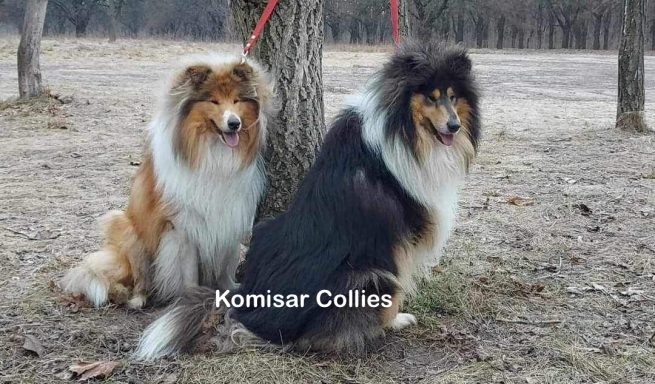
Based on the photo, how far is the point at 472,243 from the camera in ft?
17.5

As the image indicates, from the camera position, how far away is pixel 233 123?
3.70 meters

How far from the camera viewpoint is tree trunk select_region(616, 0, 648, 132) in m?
9.96

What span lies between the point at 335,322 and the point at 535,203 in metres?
3.64

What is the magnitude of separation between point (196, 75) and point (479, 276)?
2.35 m

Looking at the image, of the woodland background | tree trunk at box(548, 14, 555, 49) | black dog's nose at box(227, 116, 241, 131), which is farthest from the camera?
tree trunk at box(548, 14, 555, 49)

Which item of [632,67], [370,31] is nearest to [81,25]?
[370,31]

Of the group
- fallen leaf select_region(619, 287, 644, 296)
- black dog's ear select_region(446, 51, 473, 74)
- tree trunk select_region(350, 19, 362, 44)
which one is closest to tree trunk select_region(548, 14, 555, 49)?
tree trunk select_region(350, 19, 362, 44)

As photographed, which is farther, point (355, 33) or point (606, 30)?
point (355, 33)

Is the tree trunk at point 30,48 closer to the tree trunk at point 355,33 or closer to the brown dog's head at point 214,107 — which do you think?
the brown dog's head at point 214,107

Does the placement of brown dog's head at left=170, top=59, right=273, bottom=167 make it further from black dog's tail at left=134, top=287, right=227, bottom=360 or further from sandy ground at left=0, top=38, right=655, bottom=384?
sandy ground at left=0, top=38, right=655, bottom=384

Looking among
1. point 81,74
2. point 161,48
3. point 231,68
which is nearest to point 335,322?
point 231,68

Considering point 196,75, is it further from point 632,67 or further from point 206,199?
point 632,67

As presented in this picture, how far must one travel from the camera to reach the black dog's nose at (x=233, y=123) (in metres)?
3.70

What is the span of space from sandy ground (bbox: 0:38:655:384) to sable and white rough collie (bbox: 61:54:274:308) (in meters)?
0.23
